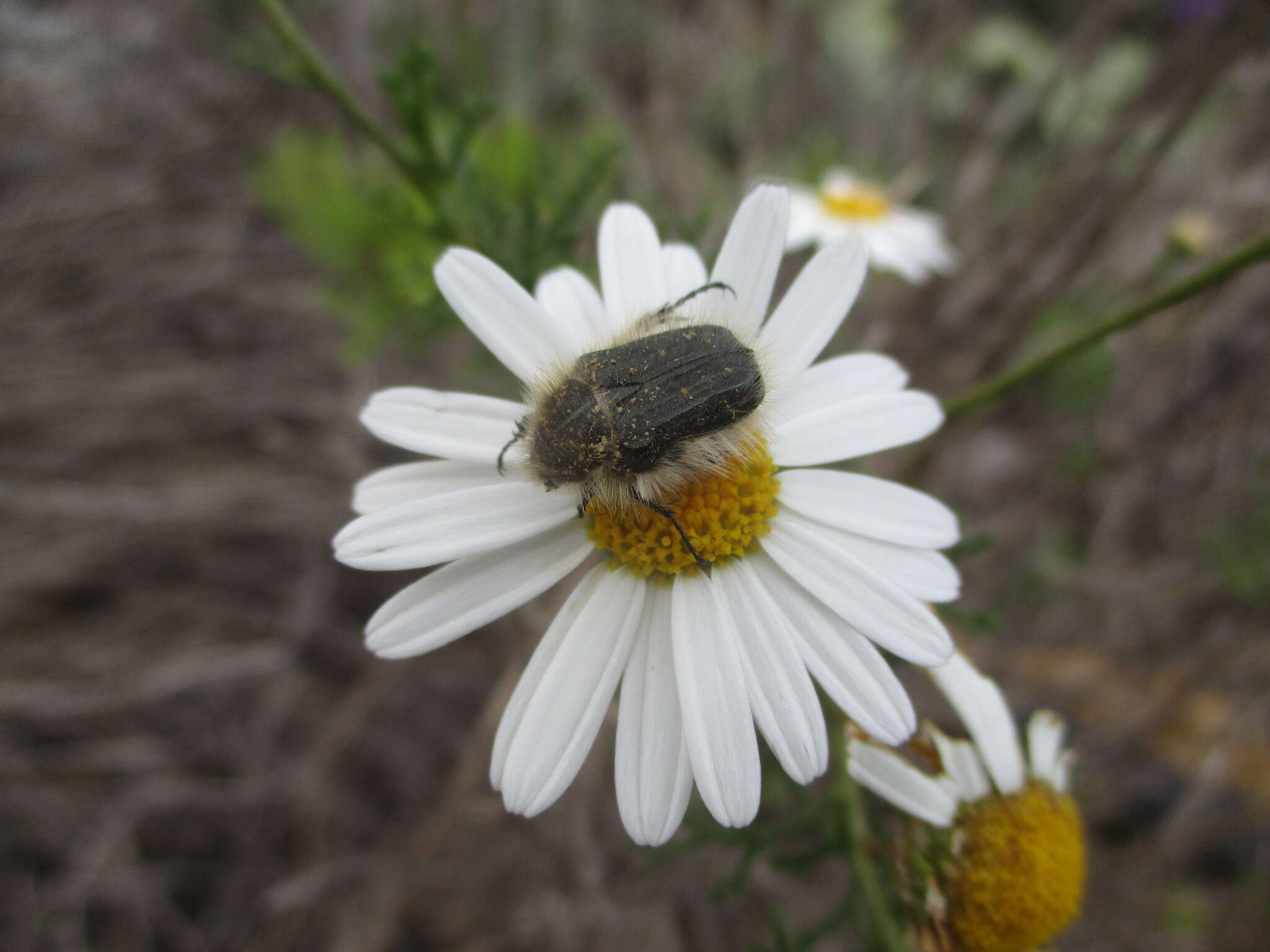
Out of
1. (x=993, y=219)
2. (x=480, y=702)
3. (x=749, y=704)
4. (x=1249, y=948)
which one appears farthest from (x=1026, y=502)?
(x=749, y=704)

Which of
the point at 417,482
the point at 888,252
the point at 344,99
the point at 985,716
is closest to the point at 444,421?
the point at 417,482

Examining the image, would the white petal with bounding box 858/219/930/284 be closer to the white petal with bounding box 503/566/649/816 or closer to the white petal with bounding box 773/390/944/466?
the white petal with bounding box 773/390/944/466

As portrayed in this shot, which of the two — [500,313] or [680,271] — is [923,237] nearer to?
[680,271]


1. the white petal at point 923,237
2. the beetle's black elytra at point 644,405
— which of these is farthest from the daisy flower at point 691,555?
the white petal at point 923,237

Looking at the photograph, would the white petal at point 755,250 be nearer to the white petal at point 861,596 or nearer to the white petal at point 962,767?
the white petal at point 861,596

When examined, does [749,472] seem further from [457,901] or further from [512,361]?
[457,901]

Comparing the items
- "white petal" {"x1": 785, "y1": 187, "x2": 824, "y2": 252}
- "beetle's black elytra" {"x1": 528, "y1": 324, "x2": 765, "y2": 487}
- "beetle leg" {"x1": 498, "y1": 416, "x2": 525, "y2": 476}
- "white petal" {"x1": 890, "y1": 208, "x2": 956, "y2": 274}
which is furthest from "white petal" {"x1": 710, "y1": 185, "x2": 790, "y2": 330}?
"white petal" {"x1": 890, "y1": 208, "x2": 956, "y2": 274}
